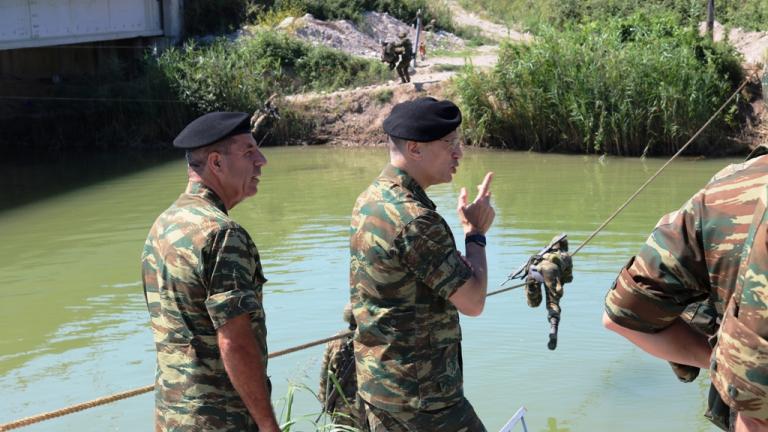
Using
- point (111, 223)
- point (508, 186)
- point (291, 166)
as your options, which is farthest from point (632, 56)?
point (111, 223)

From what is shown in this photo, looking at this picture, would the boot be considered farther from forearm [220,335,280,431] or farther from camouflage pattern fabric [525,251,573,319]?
forearm [220,335,280,431]

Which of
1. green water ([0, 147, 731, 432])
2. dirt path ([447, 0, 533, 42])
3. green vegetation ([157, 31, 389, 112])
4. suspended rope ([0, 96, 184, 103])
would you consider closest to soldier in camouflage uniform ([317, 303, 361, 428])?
green water ([0, 147, 731, 432])

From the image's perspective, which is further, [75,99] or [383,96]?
[75,99]

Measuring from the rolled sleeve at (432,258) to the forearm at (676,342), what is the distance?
1.18 metres

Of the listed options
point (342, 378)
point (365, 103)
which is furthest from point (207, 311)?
point (365, 103)

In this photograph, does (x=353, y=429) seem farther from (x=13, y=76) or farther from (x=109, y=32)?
(x=13, y=76)

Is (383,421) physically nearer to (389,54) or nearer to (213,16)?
(389,54)

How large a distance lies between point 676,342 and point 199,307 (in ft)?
5.35

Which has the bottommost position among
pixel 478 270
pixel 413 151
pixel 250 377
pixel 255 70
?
pixel 255 70

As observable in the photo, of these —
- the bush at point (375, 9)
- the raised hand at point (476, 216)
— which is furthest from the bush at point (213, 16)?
the raised hand at point (476, 216)

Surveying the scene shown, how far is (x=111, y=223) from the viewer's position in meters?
16.3

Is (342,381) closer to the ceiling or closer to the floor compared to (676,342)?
closer to the floor

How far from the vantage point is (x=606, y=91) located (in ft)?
70.8

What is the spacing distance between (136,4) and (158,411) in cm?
2753
